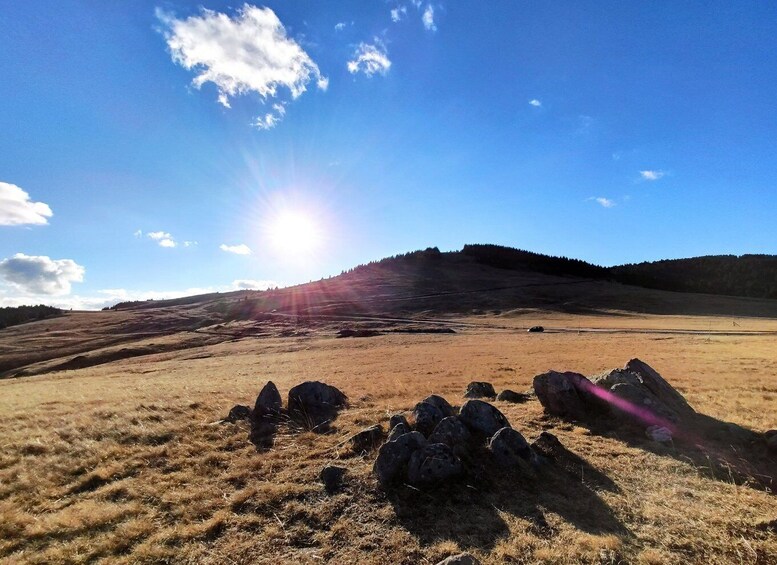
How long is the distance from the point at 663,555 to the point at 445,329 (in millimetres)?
62742

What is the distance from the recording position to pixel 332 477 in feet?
31.8

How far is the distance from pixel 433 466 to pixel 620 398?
783 cm

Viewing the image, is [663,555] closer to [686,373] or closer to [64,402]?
[686,373]

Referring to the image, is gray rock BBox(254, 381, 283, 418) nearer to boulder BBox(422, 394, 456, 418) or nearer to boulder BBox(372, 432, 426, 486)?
boulder BBox(422, 394, 456, 418)

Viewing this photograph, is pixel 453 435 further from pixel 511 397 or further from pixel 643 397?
pixel 511 397

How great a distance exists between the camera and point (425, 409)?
12320 millimetres

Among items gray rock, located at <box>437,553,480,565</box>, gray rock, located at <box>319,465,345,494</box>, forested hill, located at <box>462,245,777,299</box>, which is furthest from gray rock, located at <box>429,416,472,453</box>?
forested hill, located at <box>462,245,777,299</box>

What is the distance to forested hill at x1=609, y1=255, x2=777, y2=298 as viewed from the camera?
12860 centimetres

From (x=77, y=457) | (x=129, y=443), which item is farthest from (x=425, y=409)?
(x=77, y=457)

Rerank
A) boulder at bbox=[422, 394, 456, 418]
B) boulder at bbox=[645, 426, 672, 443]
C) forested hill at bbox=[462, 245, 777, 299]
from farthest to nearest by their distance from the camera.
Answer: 1. forested hill at bbox=[462, 245, 777, 299]
2. boulder at bbox=[422, 394, 456, 418]
3. boulder at bbox=[645, 426, 672, 443]

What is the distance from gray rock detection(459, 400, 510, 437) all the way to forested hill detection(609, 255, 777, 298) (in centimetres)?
15203

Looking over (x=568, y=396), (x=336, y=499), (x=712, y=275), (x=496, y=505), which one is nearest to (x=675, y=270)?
(x=712, y=275)

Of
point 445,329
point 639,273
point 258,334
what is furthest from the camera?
point 639,273

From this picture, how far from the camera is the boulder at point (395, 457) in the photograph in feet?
31.1
